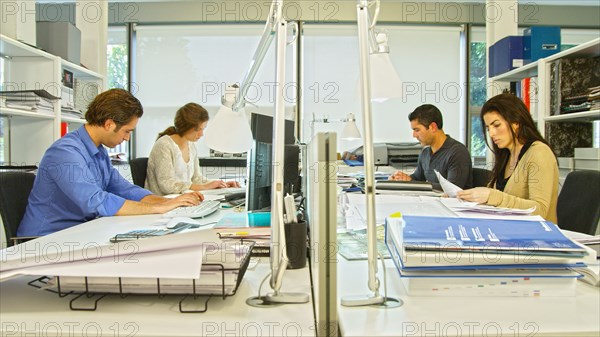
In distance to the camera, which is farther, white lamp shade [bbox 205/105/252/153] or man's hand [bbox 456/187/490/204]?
man's hand [bbox 456/187/490/204]

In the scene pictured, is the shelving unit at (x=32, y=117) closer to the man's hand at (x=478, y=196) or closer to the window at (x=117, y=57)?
the window at (x=117, y=57)

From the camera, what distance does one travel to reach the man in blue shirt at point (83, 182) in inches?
67.8

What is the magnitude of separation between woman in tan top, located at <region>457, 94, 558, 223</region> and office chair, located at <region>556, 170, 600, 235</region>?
0.13 ft

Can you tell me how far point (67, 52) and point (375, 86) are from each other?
10.2 ft

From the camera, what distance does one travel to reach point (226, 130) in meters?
1.22

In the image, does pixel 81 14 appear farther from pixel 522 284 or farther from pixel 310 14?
pixel 522 284

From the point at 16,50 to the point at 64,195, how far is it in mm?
1593

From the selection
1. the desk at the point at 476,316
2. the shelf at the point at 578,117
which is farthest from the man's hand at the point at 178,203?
the shelf at the point at 578,117

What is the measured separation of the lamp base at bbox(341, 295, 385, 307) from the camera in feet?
2.45

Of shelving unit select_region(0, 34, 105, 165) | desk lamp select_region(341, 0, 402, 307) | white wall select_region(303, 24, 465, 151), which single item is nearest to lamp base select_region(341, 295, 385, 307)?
desk lamp select_region(341, 0, 402, 307)

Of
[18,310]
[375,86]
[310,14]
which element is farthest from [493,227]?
[310,14]

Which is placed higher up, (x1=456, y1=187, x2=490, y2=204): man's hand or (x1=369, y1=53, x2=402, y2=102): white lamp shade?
(x1=369, y1=53, x2=402, y2=102): white lamp shade

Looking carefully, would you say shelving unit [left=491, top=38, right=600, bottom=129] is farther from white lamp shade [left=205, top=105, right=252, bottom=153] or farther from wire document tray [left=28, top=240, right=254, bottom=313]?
wire document tray [left=28, top=240, right=254, bottom=313]

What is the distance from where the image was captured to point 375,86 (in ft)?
2.78
